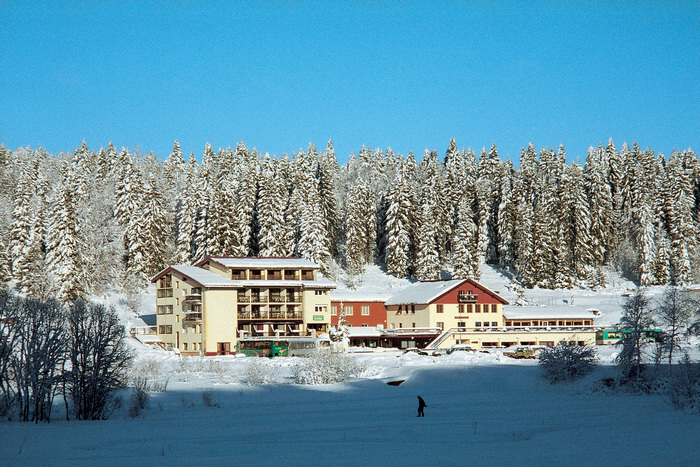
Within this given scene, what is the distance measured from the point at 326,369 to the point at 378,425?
1723 centimetres

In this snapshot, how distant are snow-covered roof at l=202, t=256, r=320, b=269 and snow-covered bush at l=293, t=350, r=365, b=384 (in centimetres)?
2321

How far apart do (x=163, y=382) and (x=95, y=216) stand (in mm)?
54546

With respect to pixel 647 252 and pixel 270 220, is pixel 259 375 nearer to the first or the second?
pixel 270 220

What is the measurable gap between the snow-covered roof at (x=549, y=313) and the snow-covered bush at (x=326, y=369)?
34.0 meters

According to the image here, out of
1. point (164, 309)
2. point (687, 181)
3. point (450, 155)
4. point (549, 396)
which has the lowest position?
point (549, 396)

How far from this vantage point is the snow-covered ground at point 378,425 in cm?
2250

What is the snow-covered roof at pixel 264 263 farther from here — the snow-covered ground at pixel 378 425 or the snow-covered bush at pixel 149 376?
the snow-covered ground at pixel 378 425

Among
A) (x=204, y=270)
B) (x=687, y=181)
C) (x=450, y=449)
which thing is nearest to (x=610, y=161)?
(x=687, y=181)

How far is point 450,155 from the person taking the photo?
119 metres

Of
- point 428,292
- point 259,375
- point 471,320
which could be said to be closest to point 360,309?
point 428,292

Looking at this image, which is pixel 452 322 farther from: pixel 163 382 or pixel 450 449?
pixel 450 449

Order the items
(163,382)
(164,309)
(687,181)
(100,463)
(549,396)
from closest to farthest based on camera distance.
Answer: (100,463)
(549,396)
(163,382)
(164,309)
(687,181)

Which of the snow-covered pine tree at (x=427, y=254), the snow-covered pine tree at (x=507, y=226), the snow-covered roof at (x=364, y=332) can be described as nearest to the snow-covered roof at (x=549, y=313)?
the snow-covered pine tree at (x=427, y=254)

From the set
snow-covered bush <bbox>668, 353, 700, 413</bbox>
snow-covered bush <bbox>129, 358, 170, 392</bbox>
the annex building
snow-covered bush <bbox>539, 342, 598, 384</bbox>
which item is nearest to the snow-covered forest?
the annex building
